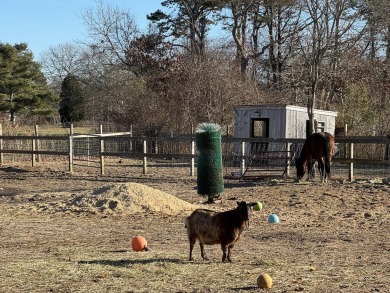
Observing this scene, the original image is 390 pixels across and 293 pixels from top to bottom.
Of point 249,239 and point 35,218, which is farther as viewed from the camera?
point 35,218

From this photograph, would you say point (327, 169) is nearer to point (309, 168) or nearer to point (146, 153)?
point (309, 168)

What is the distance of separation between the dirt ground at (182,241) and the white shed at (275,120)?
8.76m

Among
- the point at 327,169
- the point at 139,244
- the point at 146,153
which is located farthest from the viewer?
the point at 146,153

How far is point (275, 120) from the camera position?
26078 mm

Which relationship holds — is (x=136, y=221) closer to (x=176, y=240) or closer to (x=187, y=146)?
(x=176, y=240)

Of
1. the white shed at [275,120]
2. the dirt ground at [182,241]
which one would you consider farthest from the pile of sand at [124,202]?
the white shed at [275,120]

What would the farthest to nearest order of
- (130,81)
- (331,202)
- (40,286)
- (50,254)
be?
(130,81) → (331,202) → (50,254) → (40,286)

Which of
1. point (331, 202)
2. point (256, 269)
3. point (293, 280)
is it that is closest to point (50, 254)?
point (256, 269)

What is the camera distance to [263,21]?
38438mm

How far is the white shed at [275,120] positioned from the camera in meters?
26.0

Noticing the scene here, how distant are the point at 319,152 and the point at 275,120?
29.5ft

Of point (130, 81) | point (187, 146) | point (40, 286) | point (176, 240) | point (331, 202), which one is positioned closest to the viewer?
point (40, 286)

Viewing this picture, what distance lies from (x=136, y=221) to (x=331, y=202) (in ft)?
15.7

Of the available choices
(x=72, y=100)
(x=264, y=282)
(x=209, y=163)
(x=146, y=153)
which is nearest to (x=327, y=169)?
(x=209, y=163)
